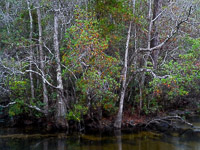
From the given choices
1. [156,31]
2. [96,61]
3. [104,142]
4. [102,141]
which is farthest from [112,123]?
[156,31]

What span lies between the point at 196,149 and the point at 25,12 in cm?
1350

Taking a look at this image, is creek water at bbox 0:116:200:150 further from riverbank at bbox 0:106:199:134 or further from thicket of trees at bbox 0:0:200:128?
thicket of trees at bbox 0:0:200:128

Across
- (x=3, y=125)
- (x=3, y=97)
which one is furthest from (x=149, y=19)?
(x=3, y=125)

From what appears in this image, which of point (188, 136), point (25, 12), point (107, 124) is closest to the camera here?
point (188, 136)

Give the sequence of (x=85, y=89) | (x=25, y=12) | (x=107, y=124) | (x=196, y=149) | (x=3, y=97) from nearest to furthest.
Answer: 1. (x=196, y=149)
2. (x=85, y=89)
3. (x=107, y=124)
4. (x=3, y=97)
5. (x=25, y=12)

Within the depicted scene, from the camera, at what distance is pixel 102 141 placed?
11664 mm

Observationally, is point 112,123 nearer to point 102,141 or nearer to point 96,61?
point 102,141

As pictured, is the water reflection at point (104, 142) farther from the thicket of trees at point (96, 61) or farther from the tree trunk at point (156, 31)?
the tree trunk at point (156, 31)

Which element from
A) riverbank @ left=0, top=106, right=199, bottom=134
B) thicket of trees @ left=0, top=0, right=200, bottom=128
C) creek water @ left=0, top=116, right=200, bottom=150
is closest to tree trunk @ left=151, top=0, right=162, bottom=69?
thicket of trees @ left=0, top=0, right=200, bottom=128

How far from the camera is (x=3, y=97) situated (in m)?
14.4

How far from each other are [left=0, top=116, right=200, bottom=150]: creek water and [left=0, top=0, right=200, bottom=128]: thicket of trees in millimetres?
1177

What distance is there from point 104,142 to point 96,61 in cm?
424

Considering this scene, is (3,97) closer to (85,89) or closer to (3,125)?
(3,125)

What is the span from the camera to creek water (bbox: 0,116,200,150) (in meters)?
10.8
